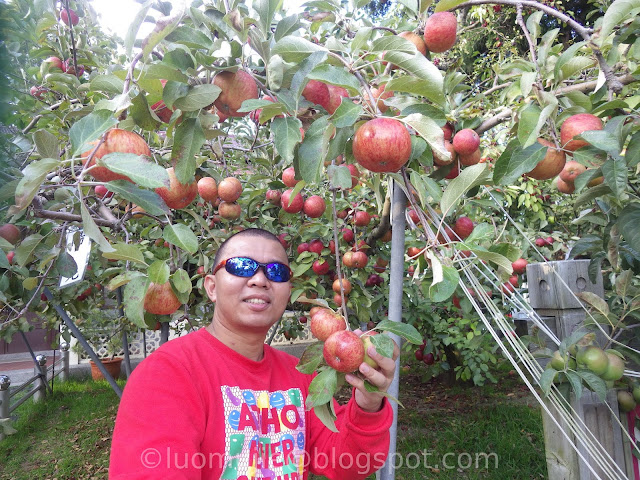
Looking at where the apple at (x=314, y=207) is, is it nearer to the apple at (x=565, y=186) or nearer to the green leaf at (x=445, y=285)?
the apple at (x=565, y=186)

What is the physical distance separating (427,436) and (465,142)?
11.1 ft

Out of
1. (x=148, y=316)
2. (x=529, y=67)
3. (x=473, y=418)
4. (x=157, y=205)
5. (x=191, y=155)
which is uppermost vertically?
(x=529, y=67)

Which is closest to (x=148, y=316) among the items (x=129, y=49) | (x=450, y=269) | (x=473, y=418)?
(x=129, y=49)

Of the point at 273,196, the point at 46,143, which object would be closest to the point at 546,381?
the point at 46,143

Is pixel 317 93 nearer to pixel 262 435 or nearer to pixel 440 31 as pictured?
pixel 440 31

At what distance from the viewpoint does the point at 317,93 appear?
1.01 meters

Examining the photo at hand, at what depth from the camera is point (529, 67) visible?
124cm

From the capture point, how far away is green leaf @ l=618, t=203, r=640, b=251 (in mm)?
1098

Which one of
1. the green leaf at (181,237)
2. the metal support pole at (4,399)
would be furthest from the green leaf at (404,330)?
the metal support pole at (4,399)

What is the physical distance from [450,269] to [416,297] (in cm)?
247

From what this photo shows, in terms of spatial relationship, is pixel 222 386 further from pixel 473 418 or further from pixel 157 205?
pixel 473 418

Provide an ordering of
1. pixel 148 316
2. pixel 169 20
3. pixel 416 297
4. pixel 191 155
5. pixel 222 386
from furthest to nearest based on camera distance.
Answer: 1. pixel 416 297
2. pixel 148 316
3. pixel 222 386
4. pixel 191 155
5. pixel 169 20

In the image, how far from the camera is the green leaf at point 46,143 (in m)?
0.85

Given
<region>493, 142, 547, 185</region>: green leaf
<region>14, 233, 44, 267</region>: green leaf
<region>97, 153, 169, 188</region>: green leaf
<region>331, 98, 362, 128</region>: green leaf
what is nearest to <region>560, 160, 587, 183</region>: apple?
<region>493, 142, 547, 185</region>: green leaf
